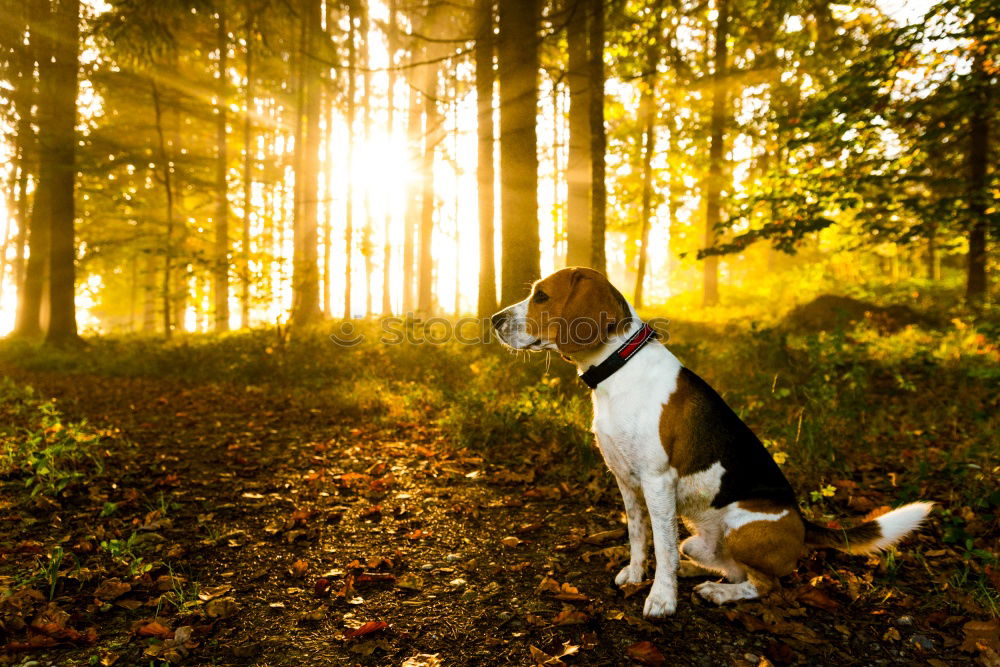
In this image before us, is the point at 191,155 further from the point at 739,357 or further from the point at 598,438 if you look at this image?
the point at 598,438

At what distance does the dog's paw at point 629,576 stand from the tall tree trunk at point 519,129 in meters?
5.29

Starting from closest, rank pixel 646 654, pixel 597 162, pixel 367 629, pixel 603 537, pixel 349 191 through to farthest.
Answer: pixel 646 654
pixel 367 629
pixel 603 537
pixel 597 162
pixel 349 191

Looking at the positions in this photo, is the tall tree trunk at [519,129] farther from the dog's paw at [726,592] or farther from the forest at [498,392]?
the dog's paw at [726,592]

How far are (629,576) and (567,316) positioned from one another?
1628 mm

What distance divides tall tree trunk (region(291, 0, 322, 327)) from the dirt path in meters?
7.74

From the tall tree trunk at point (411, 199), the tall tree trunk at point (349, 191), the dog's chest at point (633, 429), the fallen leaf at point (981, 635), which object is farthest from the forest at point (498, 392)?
the tall tree trunk at point (411, 199)

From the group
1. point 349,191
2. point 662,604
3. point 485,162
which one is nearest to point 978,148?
point 485,162

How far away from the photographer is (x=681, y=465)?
9.17 feet

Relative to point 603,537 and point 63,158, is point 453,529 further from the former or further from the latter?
point 63,158

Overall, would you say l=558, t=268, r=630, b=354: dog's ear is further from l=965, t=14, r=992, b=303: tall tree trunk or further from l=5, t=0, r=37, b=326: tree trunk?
l=5, t=0, r=37, b=326: tree trunk

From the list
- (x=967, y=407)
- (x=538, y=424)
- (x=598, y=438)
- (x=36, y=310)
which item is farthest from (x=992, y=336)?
(x=36, y=310)

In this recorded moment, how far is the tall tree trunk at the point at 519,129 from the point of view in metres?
8.00

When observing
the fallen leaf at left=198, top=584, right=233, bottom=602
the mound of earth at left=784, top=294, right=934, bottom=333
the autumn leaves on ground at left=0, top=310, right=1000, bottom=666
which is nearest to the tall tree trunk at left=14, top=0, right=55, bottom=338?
the autumn leaves on ground at left=0, top=310, right=1000, bottom=666

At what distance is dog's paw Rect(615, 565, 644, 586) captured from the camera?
303 cm
